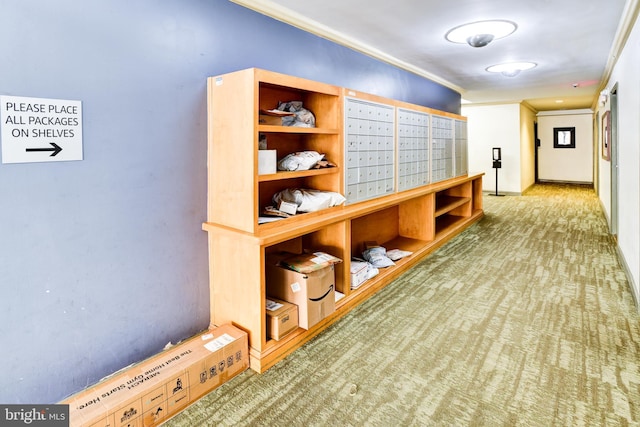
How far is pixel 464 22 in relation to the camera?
10.2ft

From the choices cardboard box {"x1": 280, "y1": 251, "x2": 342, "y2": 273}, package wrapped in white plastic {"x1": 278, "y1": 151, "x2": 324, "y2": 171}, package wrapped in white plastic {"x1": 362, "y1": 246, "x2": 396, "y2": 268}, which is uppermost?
package wrapped in white plastic {"x1": 278, "y1": 151, "x2": 324, "y2": 171}

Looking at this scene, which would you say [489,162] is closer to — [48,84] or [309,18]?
[309,18]

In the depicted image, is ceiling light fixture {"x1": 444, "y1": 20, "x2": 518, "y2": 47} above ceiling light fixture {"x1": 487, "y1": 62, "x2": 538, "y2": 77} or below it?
below

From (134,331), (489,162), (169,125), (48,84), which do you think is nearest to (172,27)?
(169,125)

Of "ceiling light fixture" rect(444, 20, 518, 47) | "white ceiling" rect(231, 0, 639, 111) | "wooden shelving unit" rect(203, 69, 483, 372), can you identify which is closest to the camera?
"wooden shelving unit" rect(203, 69, 483, 372)

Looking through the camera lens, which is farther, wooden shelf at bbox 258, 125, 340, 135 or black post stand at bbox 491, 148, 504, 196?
black post stand at bbox 491, 148, 504, 196

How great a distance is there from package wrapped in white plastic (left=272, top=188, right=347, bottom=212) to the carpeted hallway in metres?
0.82

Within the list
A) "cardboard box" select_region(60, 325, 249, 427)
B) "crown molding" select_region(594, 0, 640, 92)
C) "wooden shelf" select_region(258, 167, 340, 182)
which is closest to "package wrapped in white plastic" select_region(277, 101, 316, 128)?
"wooden shelf" select_region(258, 167, 340, 182)

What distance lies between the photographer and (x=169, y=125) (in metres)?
2.10

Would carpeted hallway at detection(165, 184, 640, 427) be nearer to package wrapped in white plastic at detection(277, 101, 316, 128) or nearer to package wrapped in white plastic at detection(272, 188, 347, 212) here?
package wrapped in white plastic at detection(272, 188, 347, 212)

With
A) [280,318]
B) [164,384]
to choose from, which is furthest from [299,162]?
[164,384]

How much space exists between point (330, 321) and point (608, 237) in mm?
4237

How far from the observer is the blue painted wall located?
1.62 m

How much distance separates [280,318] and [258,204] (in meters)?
0.67
